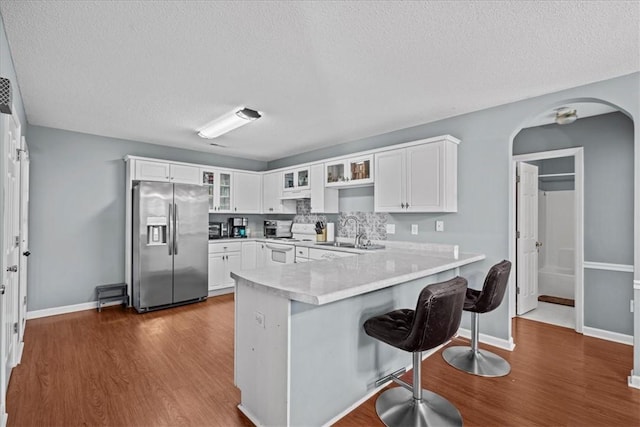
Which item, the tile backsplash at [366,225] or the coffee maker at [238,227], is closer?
the tile backsplash at [366,225]

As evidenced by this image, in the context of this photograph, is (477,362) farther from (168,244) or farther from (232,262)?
(168,244)

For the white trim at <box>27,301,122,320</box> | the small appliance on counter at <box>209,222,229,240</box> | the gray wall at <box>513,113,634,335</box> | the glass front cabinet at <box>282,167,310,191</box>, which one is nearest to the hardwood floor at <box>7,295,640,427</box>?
the gray wall at <box>513,113,634,335</box>

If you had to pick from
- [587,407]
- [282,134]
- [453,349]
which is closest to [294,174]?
[282,134]

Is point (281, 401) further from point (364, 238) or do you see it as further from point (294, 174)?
point (294, 174)

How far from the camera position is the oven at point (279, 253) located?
4.84m

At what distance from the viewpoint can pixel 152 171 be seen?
456cm

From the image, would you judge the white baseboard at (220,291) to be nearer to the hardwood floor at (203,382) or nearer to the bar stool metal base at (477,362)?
the hardwood floor at (203,382)

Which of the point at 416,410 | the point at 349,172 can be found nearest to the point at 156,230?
the point at 349,172

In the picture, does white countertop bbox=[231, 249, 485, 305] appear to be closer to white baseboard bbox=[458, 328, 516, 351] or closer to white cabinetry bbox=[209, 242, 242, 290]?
white baseboard bbox=[458, 328, 516, 351]

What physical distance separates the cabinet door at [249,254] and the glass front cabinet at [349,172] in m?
1.81

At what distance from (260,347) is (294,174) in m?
3.71

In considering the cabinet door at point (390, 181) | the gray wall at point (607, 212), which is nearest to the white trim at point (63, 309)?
the cabinet door at point (390, 181)

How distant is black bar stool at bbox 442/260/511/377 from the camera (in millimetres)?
2465

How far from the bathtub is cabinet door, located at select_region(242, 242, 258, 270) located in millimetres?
4703
